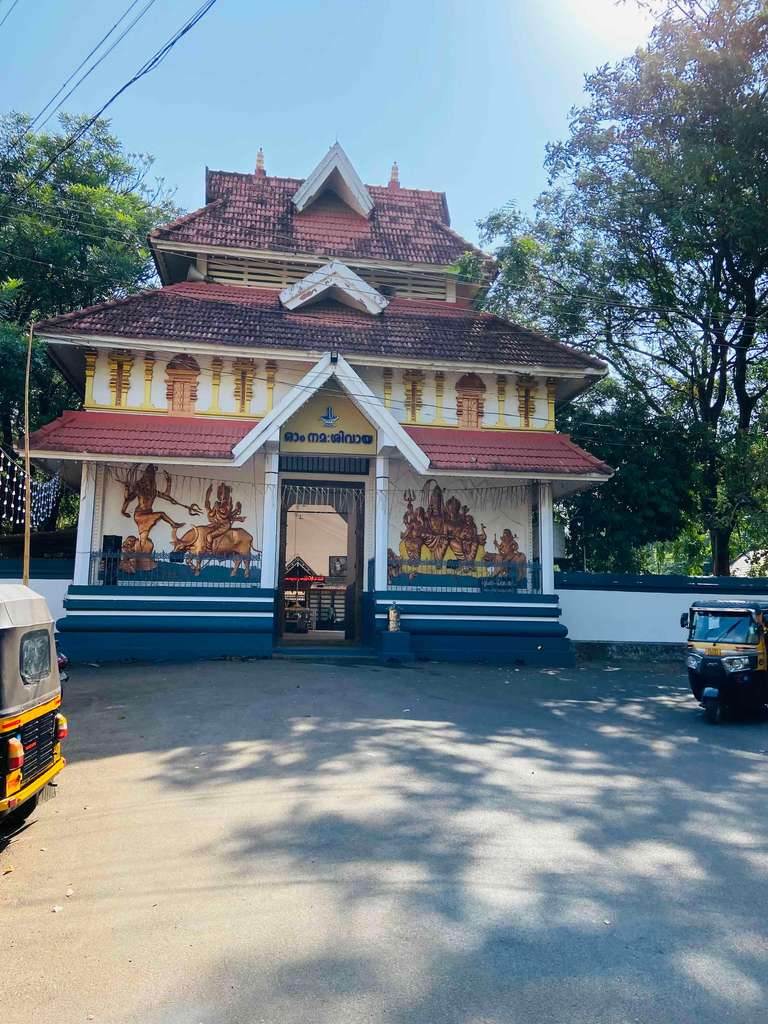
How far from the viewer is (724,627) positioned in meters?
11.3

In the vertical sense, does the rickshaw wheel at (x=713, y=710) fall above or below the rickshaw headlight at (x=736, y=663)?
below

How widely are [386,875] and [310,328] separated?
13.3 m

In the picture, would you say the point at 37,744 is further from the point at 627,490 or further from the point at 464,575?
the point at 627,490

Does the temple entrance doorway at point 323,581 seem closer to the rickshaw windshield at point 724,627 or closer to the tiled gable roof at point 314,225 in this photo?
the tiled gable roof at point 314,225

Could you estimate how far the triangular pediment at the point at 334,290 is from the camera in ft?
56.3

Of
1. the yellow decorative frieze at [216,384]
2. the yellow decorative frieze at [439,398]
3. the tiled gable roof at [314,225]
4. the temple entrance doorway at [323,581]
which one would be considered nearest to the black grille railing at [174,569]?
the temple entrance doorway at [323,581]

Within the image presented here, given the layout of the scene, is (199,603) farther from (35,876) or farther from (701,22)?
(701,22)

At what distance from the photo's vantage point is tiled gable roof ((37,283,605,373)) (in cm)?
1538

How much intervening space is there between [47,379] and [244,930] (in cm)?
2055

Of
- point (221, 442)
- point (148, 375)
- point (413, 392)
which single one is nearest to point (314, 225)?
point (413, 392)

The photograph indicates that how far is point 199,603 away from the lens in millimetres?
14484

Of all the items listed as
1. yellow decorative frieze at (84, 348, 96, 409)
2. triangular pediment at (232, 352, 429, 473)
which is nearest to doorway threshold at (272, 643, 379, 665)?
triangular pediment at (232, 352, 429, 473)

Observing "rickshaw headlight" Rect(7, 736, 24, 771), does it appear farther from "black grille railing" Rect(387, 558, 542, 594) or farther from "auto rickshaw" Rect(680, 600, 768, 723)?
"black grille railing" Rect(387, 558, 542, 594)

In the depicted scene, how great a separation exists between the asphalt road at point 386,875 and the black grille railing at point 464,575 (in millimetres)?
6013
